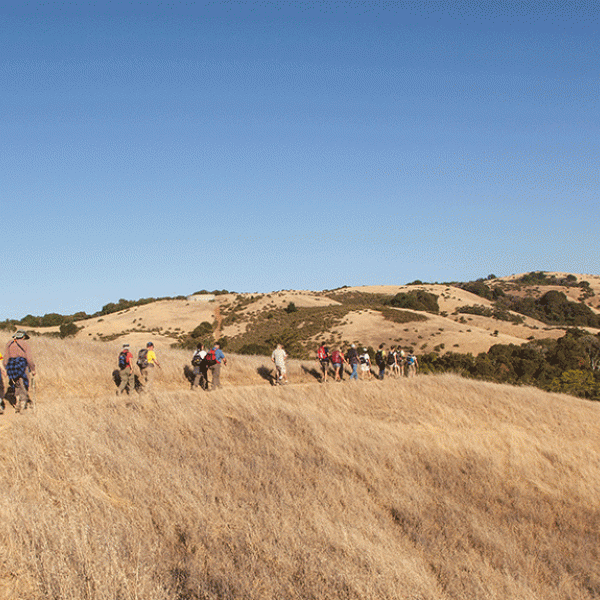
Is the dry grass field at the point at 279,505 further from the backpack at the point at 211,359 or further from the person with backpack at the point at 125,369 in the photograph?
the backpack at the point at 211,359

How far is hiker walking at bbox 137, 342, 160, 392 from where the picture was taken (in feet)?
48.8

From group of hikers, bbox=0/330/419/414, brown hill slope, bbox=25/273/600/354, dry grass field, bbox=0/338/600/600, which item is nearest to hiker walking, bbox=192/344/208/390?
group of hikers, bbox=0/330/419/414

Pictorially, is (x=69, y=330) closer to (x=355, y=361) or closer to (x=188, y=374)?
(x=188, y=374)

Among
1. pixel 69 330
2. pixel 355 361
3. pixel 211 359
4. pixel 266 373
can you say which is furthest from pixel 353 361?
pixel 69 330

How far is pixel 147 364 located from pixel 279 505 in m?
9.60

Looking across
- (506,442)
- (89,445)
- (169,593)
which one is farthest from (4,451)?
(506,442)

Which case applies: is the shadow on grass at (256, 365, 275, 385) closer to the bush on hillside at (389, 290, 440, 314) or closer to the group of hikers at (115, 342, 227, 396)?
the group of hikers at (115, 342, 227, 396)

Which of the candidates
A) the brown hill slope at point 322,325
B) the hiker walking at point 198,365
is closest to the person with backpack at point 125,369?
the hiker walking at point 198,365

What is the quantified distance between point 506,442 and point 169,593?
1023 centimetres

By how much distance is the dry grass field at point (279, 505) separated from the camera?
4.82 meters

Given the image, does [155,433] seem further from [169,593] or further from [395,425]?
[395,425]

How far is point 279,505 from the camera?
21.9ft

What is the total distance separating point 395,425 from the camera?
12.7m

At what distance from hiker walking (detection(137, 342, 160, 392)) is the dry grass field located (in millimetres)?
2151
